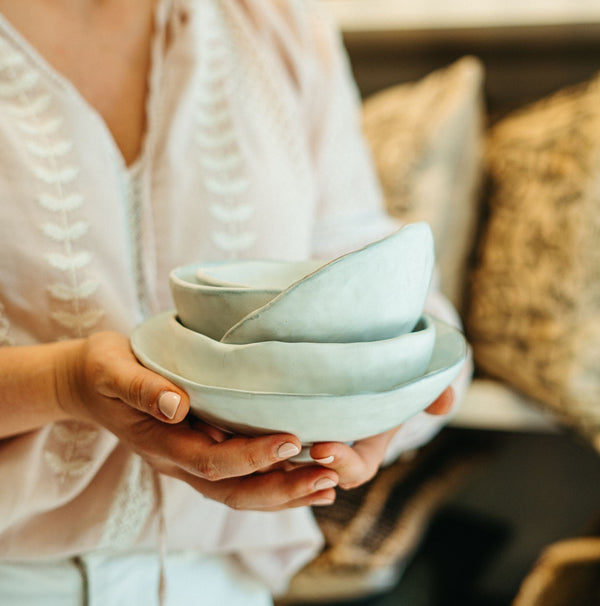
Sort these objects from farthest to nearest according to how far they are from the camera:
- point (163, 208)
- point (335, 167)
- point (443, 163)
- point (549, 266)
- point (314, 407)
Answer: point (443, 163) < point (549, 266) < point (335, 167) < point (163, 208) < point (314, 407)

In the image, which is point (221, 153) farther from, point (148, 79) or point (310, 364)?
point (310, 364)

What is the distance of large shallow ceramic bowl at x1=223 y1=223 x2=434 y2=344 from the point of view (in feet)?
1.06

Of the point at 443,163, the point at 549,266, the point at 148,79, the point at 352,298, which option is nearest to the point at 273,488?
the point at 352,298

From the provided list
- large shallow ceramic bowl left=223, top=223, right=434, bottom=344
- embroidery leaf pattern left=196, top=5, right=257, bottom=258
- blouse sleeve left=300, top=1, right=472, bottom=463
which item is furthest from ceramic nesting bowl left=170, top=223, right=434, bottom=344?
blouse sleeve left=300, top=1, right=472, bottom=463

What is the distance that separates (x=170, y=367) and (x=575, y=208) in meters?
0.65

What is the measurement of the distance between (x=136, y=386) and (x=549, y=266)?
0.68m

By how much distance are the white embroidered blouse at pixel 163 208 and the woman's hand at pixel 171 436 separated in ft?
0.32

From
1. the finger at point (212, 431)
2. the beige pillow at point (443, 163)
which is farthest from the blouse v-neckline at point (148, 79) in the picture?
the beige pillow at point (443, 163)

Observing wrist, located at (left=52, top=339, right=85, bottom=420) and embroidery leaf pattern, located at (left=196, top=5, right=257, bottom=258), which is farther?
embroidery leaf pattern, located at (left=196, top=5, right=257, bottom=258)

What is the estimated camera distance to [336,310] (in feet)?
1.09

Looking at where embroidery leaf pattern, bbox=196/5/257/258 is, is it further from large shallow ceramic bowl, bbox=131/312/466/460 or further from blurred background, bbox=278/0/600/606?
blurred background, bbox=278/0/600/606

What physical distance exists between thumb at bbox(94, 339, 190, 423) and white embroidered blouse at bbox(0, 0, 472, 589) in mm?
162

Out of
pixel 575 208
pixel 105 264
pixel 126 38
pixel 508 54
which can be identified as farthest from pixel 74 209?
pixel 508 54

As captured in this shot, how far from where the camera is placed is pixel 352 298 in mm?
334
